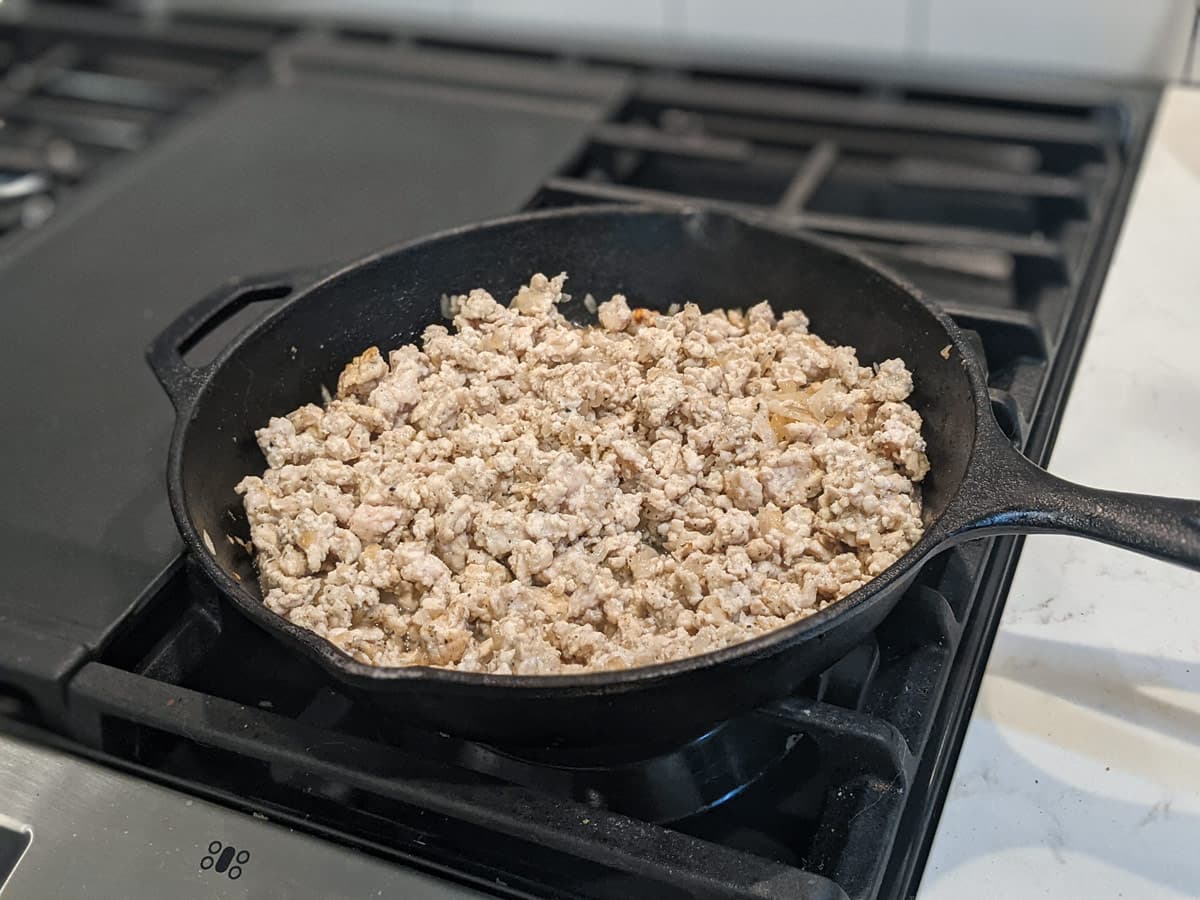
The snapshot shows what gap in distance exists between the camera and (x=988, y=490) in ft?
2.20

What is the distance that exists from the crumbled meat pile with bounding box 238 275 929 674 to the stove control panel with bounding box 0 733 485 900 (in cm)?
12

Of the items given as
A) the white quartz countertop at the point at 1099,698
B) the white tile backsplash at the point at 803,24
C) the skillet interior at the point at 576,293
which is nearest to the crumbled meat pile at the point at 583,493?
the skillet interior at the point at 576,293

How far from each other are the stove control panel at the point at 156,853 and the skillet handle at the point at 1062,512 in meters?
0.36

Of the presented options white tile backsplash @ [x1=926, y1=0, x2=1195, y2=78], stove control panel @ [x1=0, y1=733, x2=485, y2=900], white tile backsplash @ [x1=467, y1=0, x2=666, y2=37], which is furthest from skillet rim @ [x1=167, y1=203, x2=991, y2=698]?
white tile backsplash @ [x1=467, y1=0, x2=666, y2=37]

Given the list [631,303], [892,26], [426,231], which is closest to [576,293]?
[631,303]

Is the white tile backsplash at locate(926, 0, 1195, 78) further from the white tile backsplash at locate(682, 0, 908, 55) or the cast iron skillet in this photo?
the cast iron skillet

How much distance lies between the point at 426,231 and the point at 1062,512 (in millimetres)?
702

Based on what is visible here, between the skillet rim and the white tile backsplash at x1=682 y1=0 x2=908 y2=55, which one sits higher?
the white tile backsplash at x1=682 y1=0 x2=908 y2=55

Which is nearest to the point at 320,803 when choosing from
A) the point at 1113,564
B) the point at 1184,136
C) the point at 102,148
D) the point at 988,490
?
the point at 988,490

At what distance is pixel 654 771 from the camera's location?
0.74 metres

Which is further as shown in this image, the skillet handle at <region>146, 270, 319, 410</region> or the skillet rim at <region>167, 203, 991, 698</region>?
the skillet handle at <region>146, 270, 319, 410</region>

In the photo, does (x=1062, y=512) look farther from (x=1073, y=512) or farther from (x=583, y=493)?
(x=583, y=493)

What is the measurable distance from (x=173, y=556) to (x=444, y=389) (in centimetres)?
23

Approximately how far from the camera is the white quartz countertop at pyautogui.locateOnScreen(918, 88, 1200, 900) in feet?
2.18
